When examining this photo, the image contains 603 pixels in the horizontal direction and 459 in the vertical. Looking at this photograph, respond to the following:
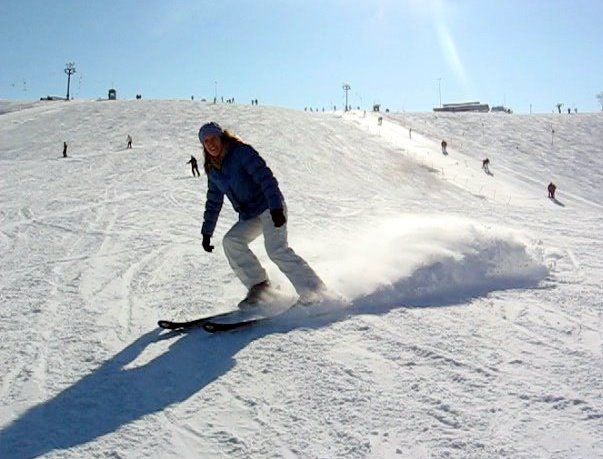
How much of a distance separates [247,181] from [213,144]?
0.41 meters

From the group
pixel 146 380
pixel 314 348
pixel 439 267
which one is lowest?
pixel 146 380

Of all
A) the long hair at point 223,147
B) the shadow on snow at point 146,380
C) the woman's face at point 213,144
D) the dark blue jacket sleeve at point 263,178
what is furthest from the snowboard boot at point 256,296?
the woman's face at point 213,144

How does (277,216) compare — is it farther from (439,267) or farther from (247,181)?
(439,267)

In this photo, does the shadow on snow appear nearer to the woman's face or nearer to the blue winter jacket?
the blue winter jacket

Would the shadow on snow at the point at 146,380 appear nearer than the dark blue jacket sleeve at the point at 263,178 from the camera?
Yes

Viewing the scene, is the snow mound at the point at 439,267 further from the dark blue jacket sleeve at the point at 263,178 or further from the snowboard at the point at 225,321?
the dark blue jacket sleeve at the point at 263,178

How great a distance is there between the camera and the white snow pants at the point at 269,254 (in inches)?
184

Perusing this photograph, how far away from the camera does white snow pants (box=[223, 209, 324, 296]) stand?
184 inches

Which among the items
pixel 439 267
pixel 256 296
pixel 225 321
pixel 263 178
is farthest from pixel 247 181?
pixel 439 267

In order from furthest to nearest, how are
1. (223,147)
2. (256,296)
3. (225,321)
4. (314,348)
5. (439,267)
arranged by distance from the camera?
(439,267), (256,296), (223,147), (225,321), (314,348)

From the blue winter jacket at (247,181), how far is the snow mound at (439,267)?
108 cm

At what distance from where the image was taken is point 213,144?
4508 millimetres

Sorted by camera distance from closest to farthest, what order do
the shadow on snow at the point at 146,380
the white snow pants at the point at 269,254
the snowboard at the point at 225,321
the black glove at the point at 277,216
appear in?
the shadow on snow at the point at 146,380
the snowboard at the point at 225,321
the black glove at the point at 277,216
the white snow pants at the point at 269,254

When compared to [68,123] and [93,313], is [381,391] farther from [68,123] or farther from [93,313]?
[68,123]
